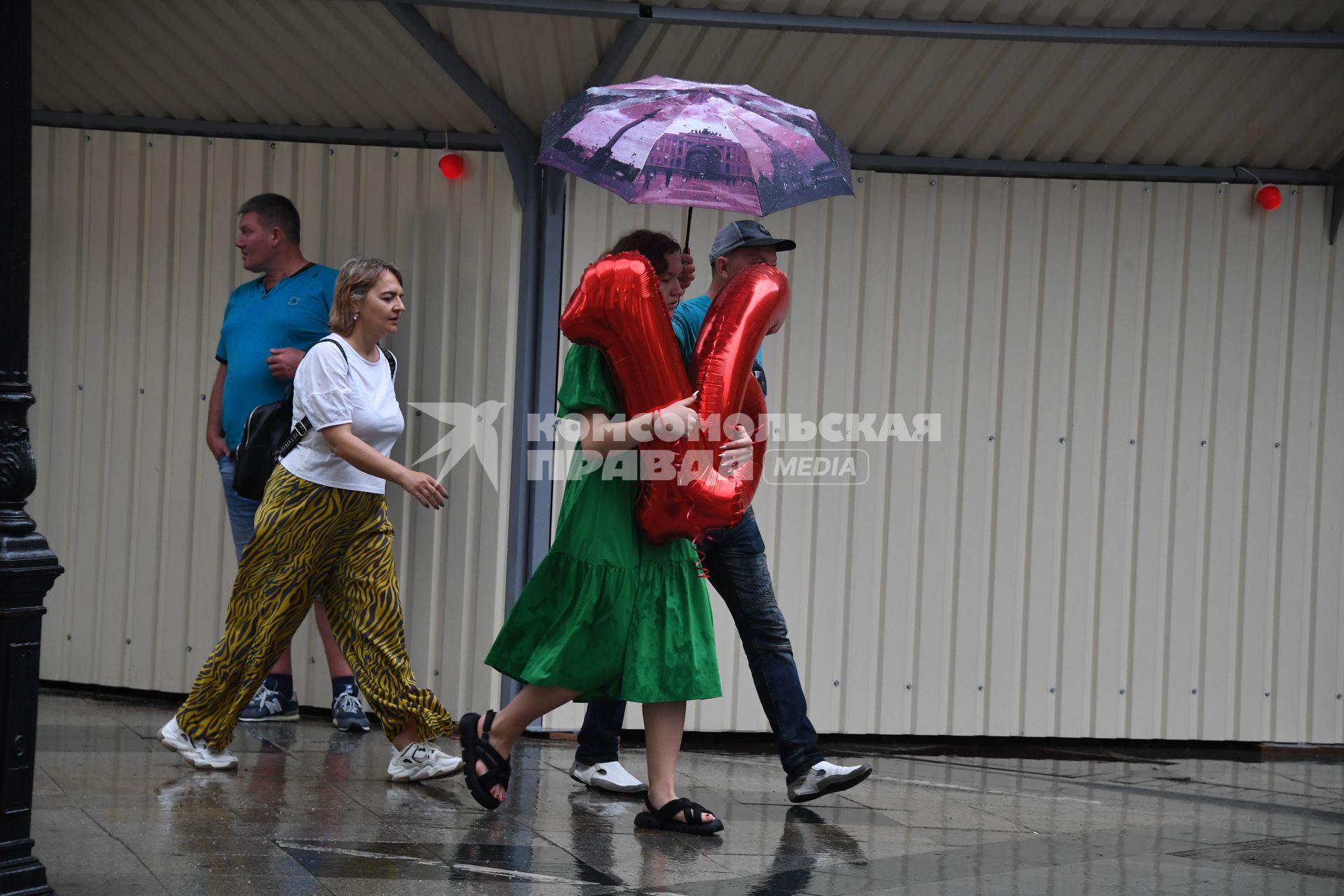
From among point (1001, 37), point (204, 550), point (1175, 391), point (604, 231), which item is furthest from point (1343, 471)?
point (204, 550)

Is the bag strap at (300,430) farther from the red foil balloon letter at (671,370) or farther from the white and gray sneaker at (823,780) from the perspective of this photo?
the white and gray sneaker at (823,780)

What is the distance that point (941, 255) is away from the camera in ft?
21.2

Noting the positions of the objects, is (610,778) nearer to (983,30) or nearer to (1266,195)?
(983,30)

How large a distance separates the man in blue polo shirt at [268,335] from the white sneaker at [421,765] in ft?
3.33

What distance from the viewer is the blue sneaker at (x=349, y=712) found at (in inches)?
243

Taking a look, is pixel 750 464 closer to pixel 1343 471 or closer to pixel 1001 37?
pixel 1001 37

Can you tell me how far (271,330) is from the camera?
19.8 feet

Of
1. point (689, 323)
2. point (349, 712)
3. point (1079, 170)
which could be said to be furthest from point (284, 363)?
point (1079, 170)

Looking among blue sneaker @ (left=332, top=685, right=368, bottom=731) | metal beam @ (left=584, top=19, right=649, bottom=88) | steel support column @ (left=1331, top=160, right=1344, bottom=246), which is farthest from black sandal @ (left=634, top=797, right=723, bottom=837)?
steel support column @ (left=1331, top=160, right=1344, bottom=246)

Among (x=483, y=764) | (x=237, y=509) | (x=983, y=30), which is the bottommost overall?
Result: (x=483, y=764)

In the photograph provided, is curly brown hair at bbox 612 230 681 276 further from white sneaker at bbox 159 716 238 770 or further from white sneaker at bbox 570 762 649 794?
white sneaker at bbox 159 716 238 770

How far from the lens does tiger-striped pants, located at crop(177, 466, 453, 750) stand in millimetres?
4984

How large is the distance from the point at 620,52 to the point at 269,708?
10.4 ft

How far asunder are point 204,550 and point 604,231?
2.37 metres
